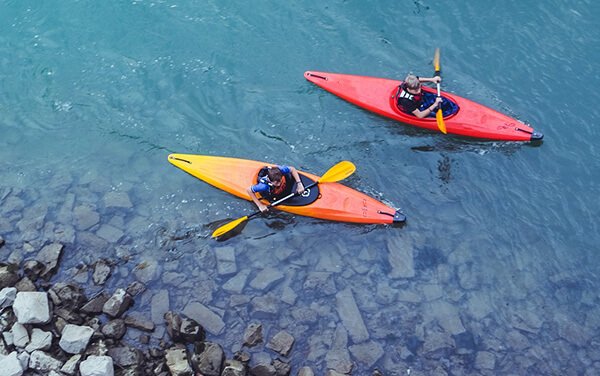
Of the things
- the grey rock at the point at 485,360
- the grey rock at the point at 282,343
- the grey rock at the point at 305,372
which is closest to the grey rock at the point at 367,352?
the grey rock at the point at 305,372

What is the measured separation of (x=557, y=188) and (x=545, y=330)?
8.69 feet

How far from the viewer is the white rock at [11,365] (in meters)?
6.59

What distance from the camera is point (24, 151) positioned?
33.0 ft

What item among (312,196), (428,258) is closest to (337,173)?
(312,196)

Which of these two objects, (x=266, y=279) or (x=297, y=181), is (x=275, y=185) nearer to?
(x=297, y=181)

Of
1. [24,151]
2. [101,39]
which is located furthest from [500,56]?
[24,151]

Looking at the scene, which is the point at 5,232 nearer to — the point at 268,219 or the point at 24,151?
the point at 24,151

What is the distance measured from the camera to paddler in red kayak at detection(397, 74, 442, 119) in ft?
32.4

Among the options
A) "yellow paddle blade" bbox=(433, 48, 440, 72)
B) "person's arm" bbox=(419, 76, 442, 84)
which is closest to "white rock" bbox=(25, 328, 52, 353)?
"person's arm" bbox=(419, 76, 442, 84)

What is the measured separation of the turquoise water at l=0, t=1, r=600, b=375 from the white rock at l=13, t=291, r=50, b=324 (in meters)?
0.94

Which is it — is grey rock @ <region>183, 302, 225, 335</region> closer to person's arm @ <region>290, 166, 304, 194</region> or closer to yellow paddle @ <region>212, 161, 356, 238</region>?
yellow paddle @ <region>212, 161, 356, 238</region>

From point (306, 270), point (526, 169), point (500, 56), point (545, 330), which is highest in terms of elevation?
point (500, 56)

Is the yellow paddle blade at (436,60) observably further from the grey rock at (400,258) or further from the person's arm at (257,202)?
the person's arm at (257,202)

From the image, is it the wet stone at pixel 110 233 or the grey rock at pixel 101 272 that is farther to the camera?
the wet stone at pixel 110 233
